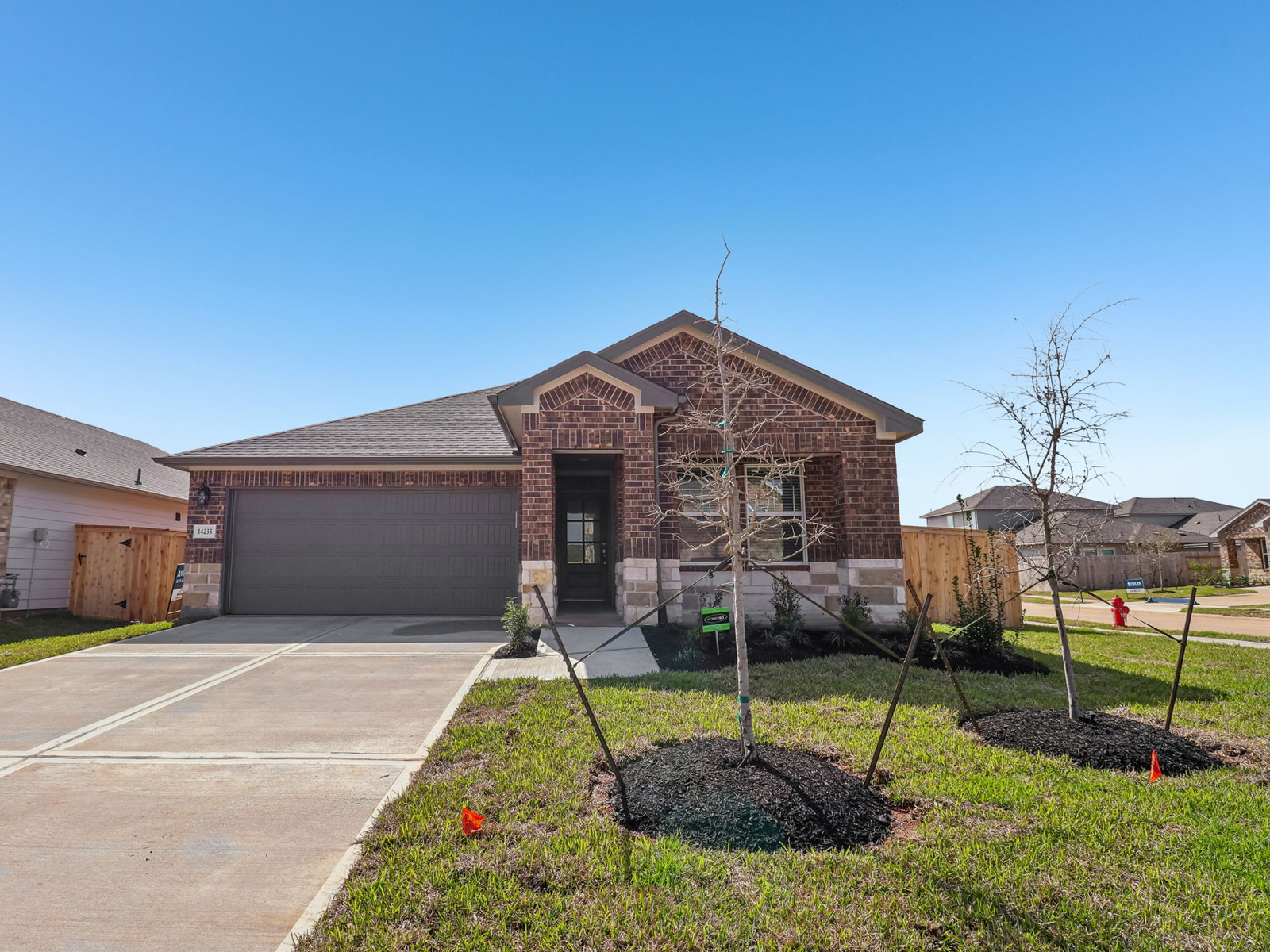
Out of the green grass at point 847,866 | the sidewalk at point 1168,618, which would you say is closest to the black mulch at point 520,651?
the green grass at point 847,866

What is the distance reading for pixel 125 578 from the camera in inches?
588

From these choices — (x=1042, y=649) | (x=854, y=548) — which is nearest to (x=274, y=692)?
(x=854, y=548)

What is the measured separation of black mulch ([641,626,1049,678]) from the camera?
29.5ft

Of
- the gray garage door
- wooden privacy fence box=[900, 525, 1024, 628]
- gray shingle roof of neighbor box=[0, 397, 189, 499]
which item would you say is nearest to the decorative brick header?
the gray garage door

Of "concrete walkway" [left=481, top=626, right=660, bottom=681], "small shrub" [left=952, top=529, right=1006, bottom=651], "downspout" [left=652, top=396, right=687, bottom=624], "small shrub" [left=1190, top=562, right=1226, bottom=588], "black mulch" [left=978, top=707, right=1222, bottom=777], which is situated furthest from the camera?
"small shrub" [left=1190, top=562, right=1226, bottom=588]

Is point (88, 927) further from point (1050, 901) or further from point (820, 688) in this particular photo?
point (820, 688)

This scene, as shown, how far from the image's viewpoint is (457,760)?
17.2ft

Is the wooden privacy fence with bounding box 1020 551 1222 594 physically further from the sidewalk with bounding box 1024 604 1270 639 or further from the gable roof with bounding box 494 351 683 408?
the gable roof with bounding box 494 351 683 408

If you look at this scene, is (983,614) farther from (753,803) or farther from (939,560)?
(753,803)

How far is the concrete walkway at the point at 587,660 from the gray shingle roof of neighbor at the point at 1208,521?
166ft

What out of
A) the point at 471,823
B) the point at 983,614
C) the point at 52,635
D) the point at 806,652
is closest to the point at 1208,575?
the point at 983,614

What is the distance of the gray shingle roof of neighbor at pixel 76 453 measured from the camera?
48.5ft

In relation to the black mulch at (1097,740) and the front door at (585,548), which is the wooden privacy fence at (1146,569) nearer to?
the front door at (585,548)

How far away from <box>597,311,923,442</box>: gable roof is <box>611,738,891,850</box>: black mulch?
26.2 feet
